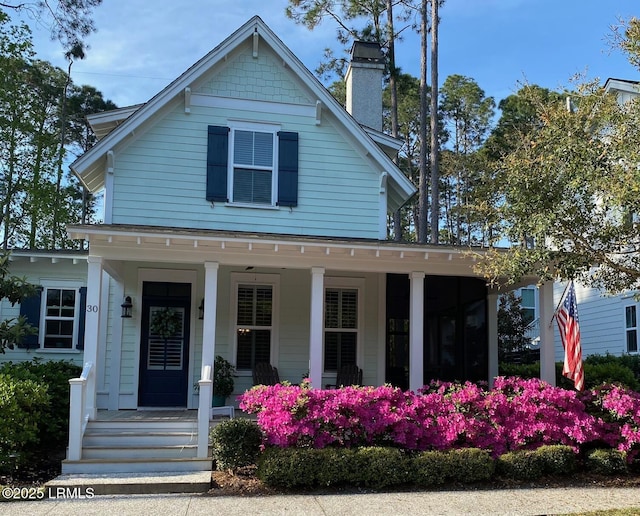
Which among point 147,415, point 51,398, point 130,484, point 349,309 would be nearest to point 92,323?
point 51,398

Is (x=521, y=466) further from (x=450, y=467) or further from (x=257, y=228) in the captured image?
(x=257, y=228)

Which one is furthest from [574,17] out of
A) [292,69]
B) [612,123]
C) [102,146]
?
[102,146]

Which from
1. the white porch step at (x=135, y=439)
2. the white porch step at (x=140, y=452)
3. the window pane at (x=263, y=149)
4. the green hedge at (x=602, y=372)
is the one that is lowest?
the white porch step at (x=140, y=452)

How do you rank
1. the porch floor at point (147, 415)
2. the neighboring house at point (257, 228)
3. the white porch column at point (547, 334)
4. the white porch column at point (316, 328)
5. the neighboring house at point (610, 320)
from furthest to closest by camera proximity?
the neighboring house at point (610, 320) < the neighboring house at point (257, 228) < the white porch column at point (547, 334) < the white porch column at point (316, 328) < the porch floor at point (147, 415)

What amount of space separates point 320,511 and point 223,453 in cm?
189

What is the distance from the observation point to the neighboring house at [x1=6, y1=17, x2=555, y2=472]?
36.7 feet

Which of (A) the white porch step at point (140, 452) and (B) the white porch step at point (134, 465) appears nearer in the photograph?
(B) the white porch step at point (134, 465)

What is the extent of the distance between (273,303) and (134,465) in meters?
4.41

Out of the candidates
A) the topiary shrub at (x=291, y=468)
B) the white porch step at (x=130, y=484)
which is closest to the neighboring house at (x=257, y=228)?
the topiary shrub at (x=291, y=468)

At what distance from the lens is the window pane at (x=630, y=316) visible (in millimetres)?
16312

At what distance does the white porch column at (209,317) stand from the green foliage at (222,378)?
61.2 inches

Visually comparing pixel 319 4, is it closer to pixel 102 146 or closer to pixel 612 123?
pixel 102 146

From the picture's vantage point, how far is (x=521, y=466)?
7867 millimetres

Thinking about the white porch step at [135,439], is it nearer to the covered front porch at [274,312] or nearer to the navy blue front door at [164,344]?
the covered front porch at [274,312]
